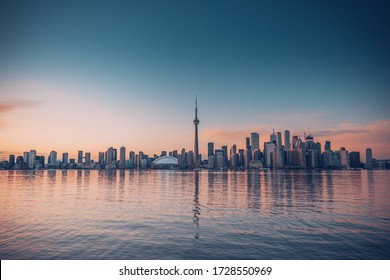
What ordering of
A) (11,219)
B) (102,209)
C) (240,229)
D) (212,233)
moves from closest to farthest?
(212,233) < (240,229) < (11,219) < (102,209)

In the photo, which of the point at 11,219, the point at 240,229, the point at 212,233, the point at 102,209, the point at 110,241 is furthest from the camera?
the point at 102,209

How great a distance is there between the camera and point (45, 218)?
31656 mm

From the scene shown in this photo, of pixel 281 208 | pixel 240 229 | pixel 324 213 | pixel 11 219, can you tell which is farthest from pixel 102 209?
pixel 324 213

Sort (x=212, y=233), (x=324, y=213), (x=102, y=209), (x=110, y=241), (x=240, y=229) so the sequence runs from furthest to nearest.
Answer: (x=102, y=209)
(x=324, y=213)
(x=240, y=229)
(x=212, y=233)
(x=110, y=241)

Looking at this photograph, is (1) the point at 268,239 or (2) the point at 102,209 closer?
(1) the point at 268,239
